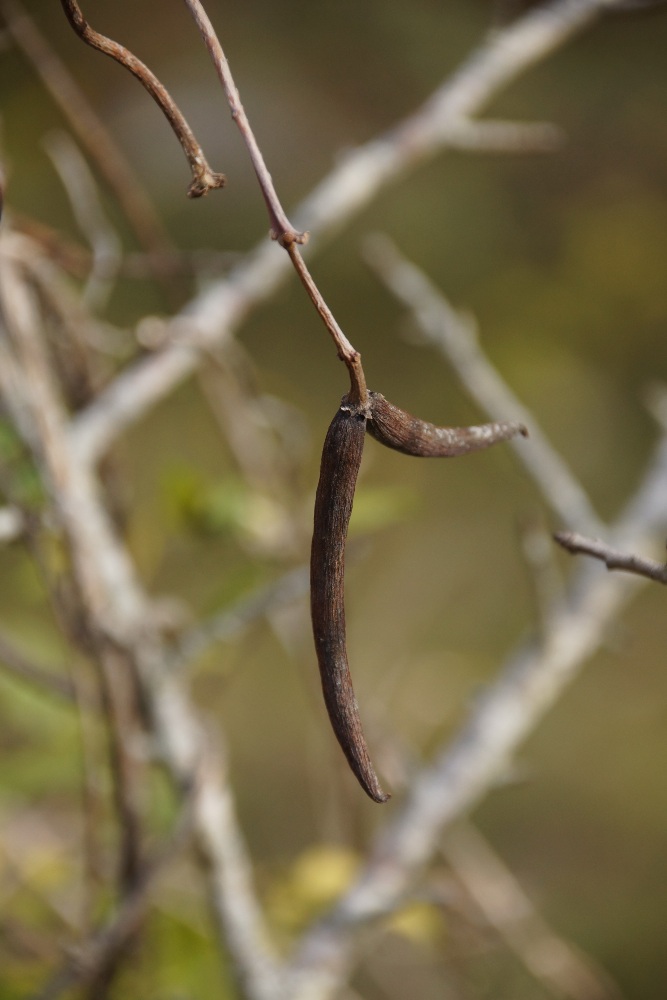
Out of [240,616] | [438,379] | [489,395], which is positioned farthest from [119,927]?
[438,379]

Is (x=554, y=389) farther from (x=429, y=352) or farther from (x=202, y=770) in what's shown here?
(x=202, y=770)

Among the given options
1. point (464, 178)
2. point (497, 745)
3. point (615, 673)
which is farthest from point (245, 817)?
point (464, 178)

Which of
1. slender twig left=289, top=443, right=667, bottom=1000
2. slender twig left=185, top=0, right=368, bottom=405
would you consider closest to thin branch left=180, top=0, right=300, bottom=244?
slender twig left=185, top=0, right=368, bottom=405

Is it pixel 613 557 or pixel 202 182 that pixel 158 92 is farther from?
pixel 613 557

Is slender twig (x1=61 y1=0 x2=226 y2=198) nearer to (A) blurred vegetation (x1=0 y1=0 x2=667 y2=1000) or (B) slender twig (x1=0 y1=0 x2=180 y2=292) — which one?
(B) slender twig (x1=0 y1=0 x2=180 y2=292)

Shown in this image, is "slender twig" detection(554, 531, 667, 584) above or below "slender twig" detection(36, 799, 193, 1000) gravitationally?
below

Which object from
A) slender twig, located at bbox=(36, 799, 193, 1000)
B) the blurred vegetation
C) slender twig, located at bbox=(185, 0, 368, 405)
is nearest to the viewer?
slender twig, located at bbox=(185, 0, 368, 405)
